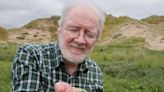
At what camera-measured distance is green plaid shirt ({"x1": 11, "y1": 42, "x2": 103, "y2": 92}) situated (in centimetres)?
313

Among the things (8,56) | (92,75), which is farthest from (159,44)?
(92,75)

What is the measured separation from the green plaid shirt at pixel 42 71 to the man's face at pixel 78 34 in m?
0.11

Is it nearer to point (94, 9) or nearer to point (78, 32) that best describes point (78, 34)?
point (78, 32)

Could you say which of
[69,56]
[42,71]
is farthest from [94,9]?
[42,71]

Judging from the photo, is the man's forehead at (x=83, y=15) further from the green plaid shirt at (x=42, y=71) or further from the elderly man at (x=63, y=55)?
the green plaid shirt at (x=42, y=71)

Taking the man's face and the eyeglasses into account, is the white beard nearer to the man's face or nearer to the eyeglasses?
the man's face

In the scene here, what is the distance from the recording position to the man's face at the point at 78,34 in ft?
Answer: 10.5

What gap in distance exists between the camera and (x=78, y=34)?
3.21m

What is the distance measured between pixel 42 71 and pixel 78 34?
0.33 m

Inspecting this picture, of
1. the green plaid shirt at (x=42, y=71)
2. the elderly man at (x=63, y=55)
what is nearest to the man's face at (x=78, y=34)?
the elderly man at (x=63, y=55)

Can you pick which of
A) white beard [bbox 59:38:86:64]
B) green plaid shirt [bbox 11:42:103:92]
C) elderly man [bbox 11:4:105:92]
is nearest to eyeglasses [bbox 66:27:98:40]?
elderly man [bbox 11:4:105:92]

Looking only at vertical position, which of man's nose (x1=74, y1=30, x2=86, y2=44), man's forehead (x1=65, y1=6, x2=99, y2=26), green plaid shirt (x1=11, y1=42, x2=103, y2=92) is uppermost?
man's forehead (x1=65, y1=6, x2=99, y2=26)

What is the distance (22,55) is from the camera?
3221mm

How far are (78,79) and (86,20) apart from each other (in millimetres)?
465
